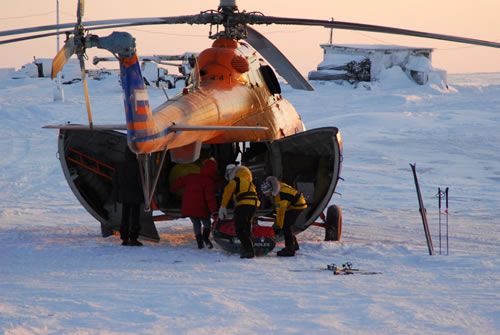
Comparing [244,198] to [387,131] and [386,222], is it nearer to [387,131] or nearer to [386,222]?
[386,222]

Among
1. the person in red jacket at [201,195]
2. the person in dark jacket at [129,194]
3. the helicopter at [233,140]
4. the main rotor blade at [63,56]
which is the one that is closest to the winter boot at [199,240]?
the person in red jacket at [201,195]

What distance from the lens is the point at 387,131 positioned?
31.4m

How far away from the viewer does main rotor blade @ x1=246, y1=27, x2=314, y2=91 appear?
14906 millimetres

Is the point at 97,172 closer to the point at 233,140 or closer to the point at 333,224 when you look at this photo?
the point at 233,140

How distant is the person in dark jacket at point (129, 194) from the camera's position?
1382 cm

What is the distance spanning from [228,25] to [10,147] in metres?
15.4

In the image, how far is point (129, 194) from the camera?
13883 mm

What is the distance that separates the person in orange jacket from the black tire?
6.97 feet

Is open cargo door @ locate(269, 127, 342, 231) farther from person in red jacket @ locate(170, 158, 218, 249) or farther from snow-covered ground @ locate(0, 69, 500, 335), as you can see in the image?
person in red jacket @ locate(170, 158, 218, 249)

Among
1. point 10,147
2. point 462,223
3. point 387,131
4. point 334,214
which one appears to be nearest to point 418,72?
point 387,131

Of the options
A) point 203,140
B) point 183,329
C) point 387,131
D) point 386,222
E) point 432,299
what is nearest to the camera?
point 183,329

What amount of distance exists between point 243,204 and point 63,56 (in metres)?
4.34

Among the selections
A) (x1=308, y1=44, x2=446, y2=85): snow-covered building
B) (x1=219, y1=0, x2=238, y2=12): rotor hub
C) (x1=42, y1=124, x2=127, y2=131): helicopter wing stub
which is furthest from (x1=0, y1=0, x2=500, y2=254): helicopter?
(x1=308, y1=44, x2=446, y2=85): snow-covered building

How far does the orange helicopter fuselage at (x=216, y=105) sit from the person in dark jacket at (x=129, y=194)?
4.11ft
